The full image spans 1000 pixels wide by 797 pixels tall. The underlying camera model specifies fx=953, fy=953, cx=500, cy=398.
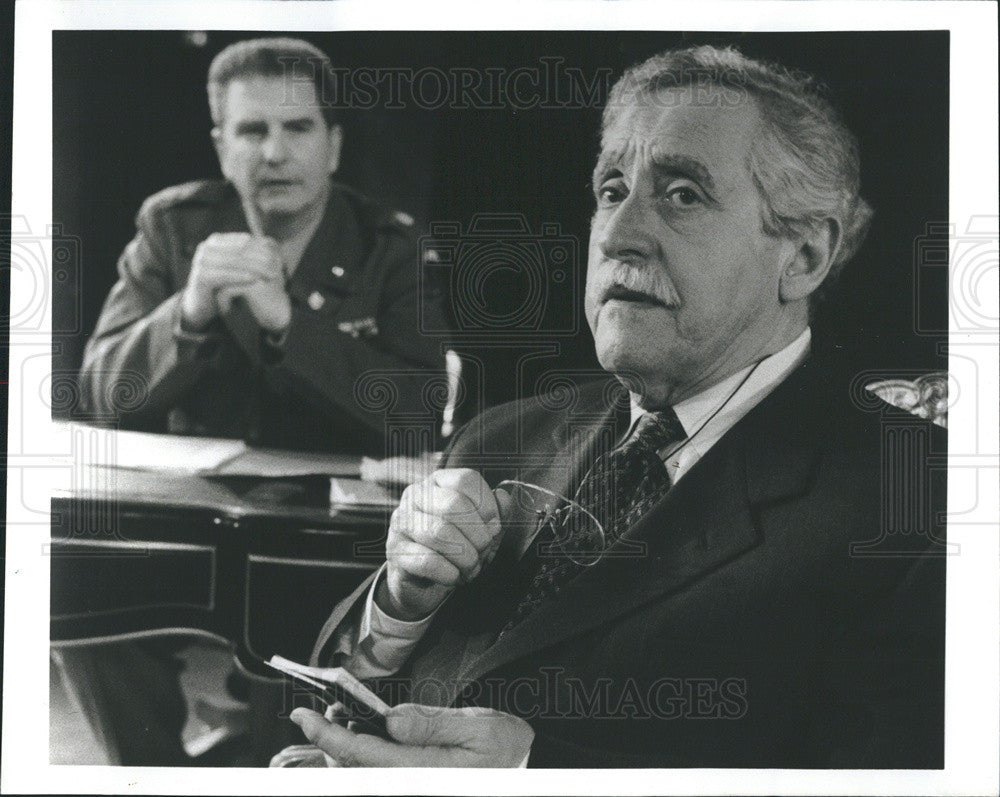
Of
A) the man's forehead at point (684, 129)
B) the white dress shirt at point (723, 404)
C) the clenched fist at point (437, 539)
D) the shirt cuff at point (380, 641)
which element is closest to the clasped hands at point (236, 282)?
the clenched fist at point (437, 539)

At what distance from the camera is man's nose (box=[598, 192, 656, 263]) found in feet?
6.15

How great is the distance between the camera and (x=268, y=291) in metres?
1.95

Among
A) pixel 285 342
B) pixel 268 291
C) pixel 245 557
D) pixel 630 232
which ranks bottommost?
pixel 245 557

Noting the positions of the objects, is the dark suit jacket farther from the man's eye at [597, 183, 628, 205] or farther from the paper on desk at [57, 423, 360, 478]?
the man's eye at [597, 183, 628, 205]

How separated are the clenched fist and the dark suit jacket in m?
0.03

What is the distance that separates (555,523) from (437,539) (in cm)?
24

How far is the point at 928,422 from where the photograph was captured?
193 centimetres

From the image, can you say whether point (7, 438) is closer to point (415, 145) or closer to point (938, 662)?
point (415, 145)

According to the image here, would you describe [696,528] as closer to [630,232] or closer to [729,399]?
[729,399]

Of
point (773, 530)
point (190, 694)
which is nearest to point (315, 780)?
point (190, 694)

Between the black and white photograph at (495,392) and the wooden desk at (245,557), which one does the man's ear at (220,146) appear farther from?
the wooden desk at (245,557)

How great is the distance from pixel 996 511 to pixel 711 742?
74 cm

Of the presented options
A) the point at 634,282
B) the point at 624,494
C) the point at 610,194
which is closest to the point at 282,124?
the point at 610,194

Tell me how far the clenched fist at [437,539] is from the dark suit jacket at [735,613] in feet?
0.11
